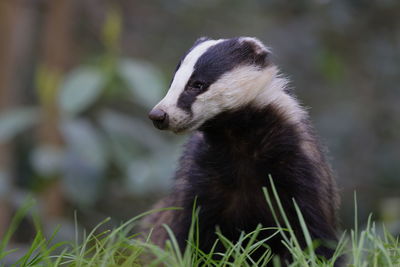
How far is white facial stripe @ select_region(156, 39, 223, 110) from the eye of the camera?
12.5 ft

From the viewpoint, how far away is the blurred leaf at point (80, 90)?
21.1 feet

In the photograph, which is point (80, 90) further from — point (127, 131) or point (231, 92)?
point (231, 92)

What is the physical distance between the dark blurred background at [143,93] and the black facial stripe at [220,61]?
230 centimetres

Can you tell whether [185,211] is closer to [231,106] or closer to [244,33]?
[231,106]

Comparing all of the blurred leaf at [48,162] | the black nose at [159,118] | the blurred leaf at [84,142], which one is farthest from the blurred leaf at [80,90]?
the black nose at [159,118]

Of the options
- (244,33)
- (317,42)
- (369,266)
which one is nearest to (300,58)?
(317,42)

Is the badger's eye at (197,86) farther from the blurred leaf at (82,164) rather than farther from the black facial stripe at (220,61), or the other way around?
the blurred leaf at (82,164)

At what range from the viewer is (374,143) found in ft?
29.3

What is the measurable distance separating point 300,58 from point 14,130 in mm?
3388

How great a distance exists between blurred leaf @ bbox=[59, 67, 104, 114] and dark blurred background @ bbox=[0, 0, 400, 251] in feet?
0.04

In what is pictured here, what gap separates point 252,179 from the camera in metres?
4.11

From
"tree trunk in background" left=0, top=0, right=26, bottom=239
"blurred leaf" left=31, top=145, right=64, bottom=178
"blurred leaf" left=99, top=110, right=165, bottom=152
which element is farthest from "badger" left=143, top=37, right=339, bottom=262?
"tree trunk in background" left=0, top=0, right=26, bottom=239

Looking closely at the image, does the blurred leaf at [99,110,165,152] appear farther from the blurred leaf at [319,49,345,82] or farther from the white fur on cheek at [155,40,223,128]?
the white fur on cheek at [155,40,223,128]

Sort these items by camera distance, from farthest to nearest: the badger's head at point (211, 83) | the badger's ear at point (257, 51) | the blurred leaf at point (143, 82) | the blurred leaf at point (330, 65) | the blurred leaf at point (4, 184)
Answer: the blurred leaf at point (330, 65), the blurred leaf at point (4, 184), the blurred leaf at point (143, 82), the badger's ear at point (257, 51), the badger's head at point (211, 83)
